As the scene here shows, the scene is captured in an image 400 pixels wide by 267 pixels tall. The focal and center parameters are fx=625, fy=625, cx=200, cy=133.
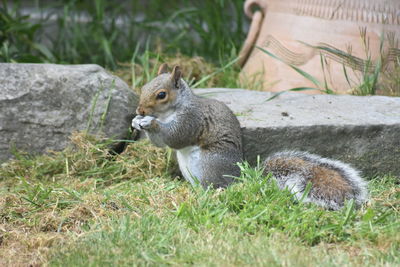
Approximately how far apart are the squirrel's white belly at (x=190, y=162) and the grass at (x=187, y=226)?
0.25 ft

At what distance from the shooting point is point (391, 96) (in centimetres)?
501

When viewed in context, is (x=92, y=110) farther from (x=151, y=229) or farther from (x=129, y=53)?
(x=129, y=53)

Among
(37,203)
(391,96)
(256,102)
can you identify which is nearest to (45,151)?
(37,203)

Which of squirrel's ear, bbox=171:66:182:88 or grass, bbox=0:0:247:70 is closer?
squirrel's ear, bbox=171:66:182:88

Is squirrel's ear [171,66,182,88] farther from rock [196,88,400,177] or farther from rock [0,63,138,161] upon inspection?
rock [0,63,138,161]

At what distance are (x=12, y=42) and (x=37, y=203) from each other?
3.11 meters

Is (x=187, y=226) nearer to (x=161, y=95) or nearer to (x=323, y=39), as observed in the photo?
(x=161, y=95)

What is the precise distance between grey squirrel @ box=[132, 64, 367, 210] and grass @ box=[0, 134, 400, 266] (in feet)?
0.41

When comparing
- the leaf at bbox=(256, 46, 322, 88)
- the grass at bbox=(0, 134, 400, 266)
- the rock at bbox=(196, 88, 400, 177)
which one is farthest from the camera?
the leaf at bbox=(256, 46, 322, 88)

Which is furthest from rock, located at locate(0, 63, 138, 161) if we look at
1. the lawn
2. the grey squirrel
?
the grey squirrel

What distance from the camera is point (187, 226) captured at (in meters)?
3.23

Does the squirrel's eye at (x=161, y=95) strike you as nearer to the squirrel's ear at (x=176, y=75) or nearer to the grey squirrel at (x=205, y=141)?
the grey squirrel at (x=205, y=141)

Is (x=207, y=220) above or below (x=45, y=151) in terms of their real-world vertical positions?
above

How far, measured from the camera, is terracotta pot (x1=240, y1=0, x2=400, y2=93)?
5.20m
